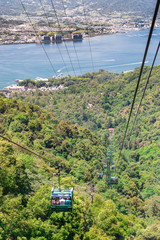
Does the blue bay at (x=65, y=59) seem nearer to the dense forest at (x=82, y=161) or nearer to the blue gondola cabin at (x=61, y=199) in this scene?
the dense forest at (x=82, y=161)

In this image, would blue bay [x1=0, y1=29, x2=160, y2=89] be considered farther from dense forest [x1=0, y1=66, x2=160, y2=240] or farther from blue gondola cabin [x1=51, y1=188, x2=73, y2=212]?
blue gondola cabin [x1=51, y1=188, x2=73, y2=212]

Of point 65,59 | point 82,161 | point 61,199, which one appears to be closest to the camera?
point 61,199

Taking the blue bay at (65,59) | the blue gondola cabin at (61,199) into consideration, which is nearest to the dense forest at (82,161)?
the blue gondola cabin at (61,199)

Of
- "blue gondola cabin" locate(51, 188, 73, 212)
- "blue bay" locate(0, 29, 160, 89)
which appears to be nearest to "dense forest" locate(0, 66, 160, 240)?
"blue gondola cabin" locate(51, 188, 73, 212)

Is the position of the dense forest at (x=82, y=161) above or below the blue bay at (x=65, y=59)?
below

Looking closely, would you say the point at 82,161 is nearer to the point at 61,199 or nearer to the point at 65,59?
the point at 61,199

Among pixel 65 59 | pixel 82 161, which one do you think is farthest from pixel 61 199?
pixel 65 59

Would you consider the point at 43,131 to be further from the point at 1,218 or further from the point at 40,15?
the point at 40,15

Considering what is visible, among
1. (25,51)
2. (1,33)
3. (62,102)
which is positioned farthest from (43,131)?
(25,51)

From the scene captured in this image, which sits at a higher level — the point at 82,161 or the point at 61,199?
the point at 61,199
